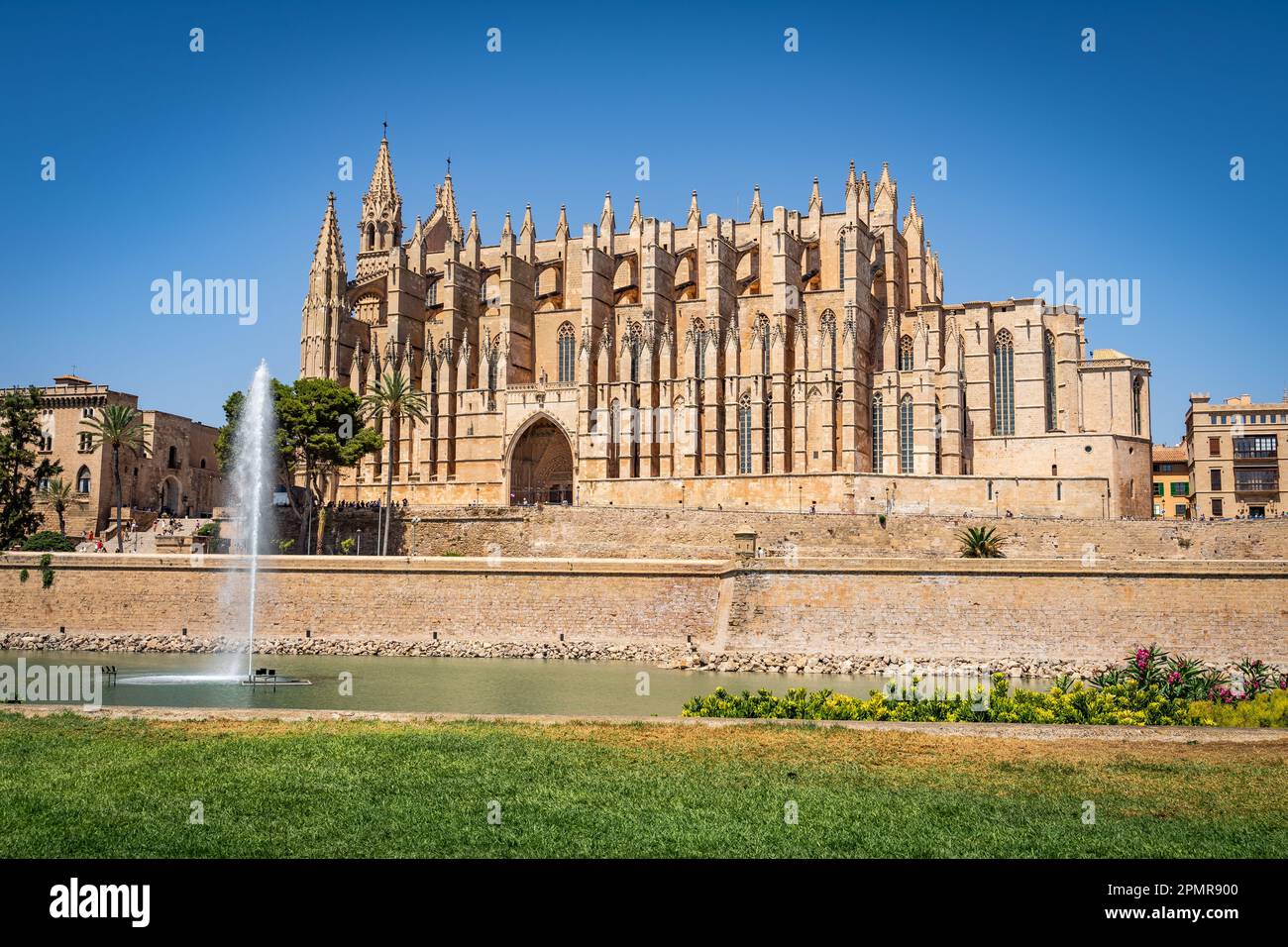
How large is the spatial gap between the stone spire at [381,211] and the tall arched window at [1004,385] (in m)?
35.3

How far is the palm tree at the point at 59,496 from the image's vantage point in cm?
4975

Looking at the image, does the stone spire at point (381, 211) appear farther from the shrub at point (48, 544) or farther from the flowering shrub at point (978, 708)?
the flowering shrub at point (978, 708)

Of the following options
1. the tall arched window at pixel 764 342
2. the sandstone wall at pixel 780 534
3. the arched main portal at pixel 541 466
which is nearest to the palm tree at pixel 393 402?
the arched main portal at pixel 541 466

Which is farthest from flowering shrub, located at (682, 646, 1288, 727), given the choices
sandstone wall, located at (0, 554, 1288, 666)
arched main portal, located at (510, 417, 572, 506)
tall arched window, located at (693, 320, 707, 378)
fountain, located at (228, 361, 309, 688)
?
arched main portal, located at (510, 417, 572, 506)

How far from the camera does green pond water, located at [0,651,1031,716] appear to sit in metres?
21.7

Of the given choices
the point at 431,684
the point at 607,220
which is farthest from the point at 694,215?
the point at 431,684

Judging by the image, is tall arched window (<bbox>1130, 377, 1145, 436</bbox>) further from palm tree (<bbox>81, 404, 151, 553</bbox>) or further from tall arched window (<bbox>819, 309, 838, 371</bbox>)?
palm tree (<bbox>81, 404, 151, 553</bbox>)

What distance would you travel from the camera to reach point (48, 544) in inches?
1662

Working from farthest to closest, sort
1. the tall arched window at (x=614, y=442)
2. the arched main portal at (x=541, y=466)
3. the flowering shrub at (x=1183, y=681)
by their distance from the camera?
the arched main portal at (x=541, y=466) < the tall arched window at (x=614, y=442) < the flowering shrub at (x=1183, y=681)

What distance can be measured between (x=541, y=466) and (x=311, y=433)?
42.6ft

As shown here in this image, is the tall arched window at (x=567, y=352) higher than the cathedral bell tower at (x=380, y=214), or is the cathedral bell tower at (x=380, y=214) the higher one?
the cathedral bell tower at (x=380, y=214)

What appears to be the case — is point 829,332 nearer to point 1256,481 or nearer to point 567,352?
point 567,352
